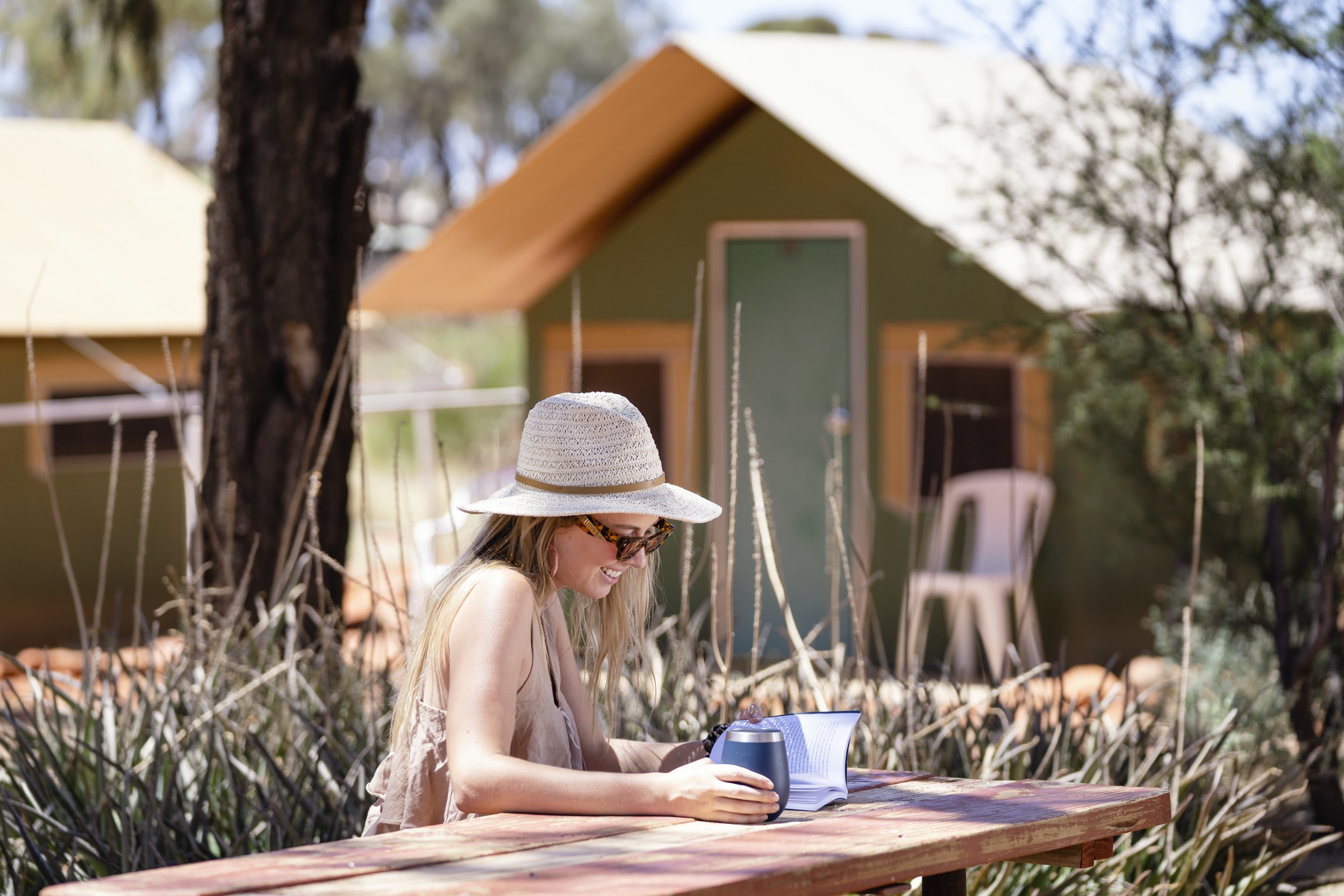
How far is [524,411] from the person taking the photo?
9570 mm

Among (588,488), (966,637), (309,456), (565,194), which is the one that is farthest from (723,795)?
(565,194)

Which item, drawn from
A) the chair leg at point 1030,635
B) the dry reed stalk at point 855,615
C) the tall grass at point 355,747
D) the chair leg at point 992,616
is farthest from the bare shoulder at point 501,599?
the chair leg at point 992,616

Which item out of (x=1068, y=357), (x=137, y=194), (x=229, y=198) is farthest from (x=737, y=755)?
(x=137, y=194)

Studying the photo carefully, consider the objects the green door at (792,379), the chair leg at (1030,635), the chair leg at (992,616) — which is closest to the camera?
the chair leg at (1030,635)

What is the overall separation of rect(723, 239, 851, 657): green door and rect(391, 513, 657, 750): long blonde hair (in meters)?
5.50

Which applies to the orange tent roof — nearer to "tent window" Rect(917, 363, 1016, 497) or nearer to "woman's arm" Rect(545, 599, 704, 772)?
"tent window" Rect(917, 363, 1016, 497)

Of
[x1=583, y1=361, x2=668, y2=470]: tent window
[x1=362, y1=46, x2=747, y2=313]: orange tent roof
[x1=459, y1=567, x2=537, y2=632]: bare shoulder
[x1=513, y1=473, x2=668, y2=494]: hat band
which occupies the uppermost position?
[x1=362, y1=46, x2=747, y2=313]: orange tent roof

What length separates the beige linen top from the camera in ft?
8.08

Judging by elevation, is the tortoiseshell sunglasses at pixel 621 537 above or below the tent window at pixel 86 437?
below

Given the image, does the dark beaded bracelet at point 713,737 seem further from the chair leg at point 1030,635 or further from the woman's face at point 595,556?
the chair leg at point 1030,635

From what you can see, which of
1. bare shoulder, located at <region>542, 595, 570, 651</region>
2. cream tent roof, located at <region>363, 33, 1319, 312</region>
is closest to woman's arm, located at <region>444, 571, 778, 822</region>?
bare shoulder, located at <region>542, 595, 570, 651</region>

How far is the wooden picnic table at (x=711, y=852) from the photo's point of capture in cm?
183

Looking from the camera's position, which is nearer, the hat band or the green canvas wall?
the hat band

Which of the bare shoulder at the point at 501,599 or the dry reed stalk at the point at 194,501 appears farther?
the dry reed stalk at the point at 194,501
